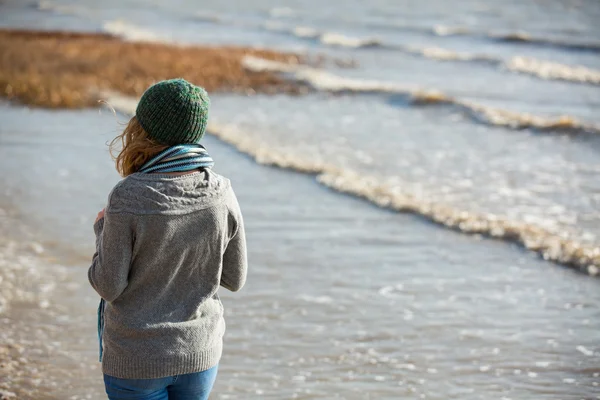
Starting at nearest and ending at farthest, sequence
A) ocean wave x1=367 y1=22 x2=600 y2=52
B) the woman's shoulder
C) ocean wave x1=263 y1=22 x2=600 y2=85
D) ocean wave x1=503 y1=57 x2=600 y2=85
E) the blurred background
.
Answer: the woman's shoulder
the blurred background
ocean wave x1=503 y1=57 x2=600 y2=85
ocean wave x1=263 y1=22 x2=600 y2=85
ocean wave x1=367 y1=22 x2=600 y2=52

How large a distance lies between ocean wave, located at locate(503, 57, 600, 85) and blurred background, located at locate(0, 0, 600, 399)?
593mm

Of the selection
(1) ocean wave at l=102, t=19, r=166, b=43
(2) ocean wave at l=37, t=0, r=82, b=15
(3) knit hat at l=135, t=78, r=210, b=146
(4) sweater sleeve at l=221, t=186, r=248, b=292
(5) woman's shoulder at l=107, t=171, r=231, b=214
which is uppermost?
(3) knit hat at l=135, t=78, r=210, b=146

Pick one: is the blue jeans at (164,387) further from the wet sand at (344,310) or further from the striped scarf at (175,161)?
the wet sand at (344,310)

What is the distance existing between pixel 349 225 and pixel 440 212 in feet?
3.81

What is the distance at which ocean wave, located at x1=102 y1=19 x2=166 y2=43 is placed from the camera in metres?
33.2

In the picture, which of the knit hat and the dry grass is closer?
the knit hat

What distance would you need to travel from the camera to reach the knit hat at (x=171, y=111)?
2.48 meters

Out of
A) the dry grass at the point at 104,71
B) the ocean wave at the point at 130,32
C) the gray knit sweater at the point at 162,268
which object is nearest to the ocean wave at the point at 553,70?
the dry grass at the point at 104,71

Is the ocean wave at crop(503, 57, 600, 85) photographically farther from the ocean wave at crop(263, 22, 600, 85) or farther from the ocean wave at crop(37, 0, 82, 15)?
the ocean wave at crop(37, 0, 82, 15)

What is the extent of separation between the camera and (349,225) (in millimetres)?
8430

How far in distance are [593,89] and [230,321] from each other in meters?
19.2

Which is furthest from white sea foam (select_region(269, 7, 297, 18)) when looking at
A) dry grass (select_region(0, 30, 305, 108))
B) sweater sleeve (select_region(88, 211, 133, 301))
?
sweater sleeve (select_region(88, 211, 133, 301))

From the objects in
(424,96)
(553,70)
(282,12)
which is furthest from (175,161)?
(282,12)

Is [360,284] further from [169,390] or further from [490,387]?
[169,390]
